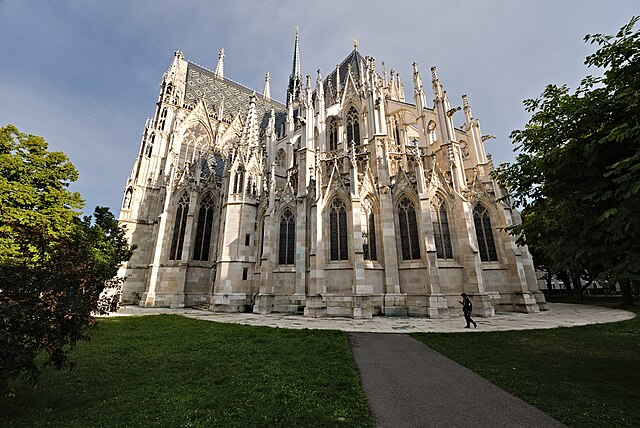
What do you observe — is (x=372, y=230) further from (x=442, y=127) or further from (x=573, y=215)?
(x=573, y=215)

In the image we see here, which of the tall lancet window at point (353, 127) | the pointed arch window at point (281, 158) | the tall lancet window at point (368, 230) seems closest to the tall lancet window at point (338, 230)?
the tall lancet window at point (368, 230)

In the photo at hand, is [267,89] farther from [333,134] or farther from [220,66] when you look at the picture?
[333,134]

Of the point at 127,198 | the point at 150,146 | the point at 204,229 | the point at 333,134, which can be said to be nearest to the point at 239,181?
the point at 204,229

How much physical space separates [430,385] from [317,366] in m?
2.68

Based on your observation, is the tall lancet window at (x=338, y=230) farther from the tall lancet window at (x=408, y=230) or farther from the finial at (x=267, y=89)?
the finial at (x=267, y=89)

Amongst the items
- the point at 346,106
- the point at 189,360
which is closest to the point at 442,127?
the point at 346,106

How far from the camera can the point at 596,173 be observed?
609 cm

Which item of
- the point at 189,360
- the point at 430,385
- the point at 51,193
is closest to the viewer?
the point at 430,385

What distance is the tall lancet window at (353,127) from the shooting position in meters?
25.0

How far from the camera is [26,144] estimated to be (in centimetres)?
1628

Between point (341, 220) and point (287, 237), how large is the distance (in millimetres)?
5182

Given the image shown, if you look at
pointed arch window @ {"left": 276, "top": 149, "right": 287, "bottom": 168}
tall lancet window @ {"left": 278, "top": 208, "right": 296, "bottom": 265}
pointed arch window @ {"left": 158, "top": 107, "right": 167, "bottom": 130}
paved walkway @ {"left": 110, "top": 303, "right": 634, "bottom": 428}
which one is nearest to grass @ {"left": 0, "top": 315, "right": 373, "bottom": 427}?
paved walkway @ {"left": 110, "top": 303, "right": 634, "bottom": 428}

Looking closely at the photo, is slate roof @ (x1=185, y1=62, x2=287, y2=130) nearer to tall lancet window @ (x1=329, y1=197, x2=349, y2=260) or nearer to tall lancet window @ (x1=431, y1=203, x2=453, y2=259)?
tall lancet window @ (x1=329, y1=197, x2=349, y2=260)

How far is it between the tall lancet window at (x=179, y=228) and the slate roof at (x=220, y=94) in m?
18.0
